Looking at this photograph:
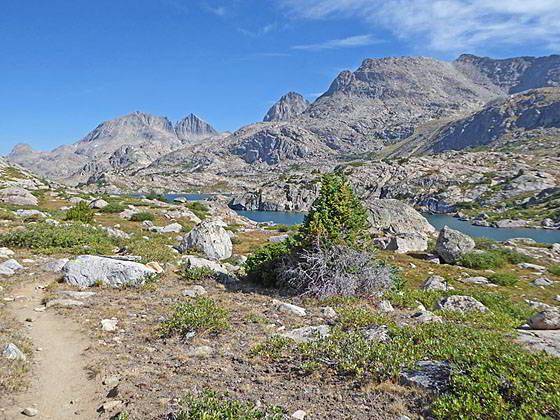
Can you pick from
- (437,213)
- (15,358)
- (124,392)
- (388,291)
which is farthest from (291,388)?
(437,213)

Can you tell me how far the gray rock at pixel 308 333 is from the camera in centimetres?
1030

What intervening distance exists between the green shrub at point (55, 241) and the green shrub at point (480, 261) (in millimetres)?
31907

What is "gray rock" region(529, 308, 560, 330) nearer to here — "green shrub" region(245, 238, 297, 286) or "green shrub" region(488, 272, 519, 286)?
"green shrub" region(245, 238, 297, 286)

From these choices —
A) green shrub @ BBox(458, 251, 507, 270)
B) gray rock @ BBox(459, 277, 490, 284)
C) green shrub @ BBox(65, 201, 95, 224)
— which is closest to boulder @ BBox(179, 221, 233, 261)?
green shrub @ BBox(65, 201, 95, 224)

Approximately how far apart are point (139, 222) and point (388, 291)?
1299 inches

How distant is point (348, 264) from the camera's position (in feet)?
53.0

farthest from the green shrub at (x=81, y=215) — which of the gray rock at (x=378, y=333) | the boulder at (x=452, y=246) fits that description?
the boulder at (x=452, y=246)

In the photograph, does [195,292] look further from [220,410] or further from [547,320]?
[547,320]

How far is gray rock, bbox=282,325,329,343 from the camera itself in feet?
33.8

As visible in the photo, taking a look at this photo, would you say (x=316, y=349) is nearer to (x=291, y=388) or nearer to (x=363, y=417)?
(x=291, y=388)

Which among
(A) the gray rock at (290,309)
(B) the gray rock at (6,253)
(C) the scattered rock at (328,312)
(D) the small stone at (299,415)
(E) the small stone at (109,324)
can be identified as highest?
(B) the gray rock at (6,253)

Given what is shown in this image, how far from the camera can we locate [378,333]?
1026cm

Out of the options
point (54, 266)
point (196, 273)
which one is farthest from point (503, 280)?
point (54, 266)

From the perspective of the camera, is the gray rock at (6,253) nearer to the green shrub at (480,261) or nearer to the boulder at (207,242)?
the boulder at (207,242)
